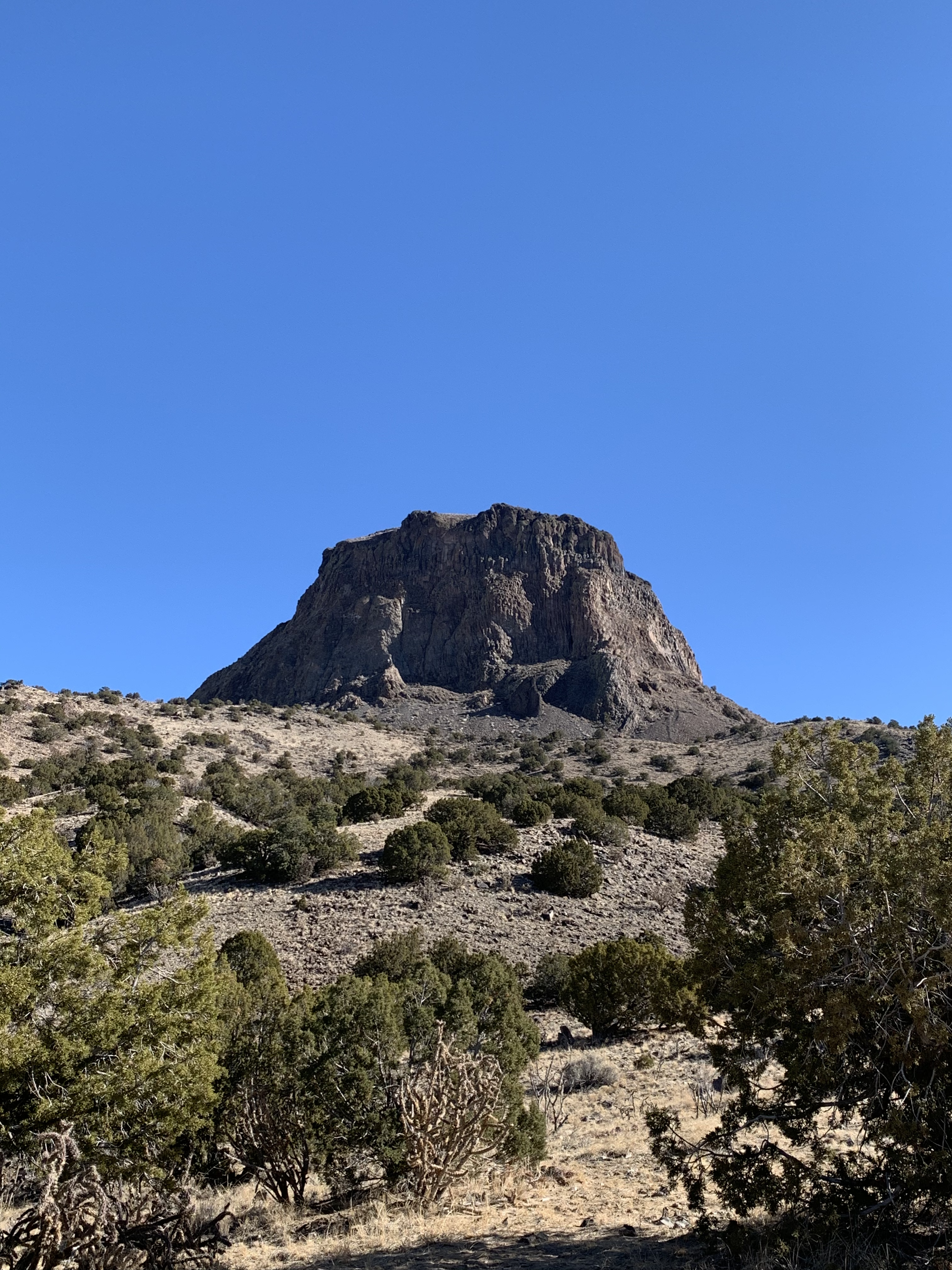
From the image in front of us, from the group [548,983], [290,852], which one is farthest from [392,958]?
[290,852]

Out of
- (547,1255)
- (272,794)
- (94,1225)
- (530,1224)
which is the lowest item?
(530,1224)

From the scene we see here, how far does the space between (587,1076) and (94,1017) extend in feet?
43.0

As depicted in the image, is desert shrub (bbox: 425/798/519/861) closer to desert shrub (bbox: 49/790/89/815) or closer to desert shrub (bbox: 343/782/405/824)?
desert shrub (bbox: 343/782/405/824)

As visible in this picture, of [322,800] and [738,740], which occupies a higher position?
[738,740]

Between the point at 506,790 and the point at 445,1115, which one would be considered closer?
the point at 445,1115

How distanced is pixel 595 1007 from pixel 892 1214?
15360 mm

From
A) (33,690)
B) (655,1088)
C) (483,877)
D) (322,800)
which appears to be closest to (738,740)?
(322,800)

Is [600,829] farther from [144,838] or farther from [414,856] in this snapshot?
[144,838]

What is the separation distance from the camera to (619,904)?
3133cm

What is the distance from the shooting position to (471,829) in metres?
33.7

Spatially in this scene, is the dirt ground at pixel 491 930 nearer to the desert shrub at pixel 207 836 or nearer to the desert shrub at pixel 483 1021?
the desert shrub at pixel 483 1021

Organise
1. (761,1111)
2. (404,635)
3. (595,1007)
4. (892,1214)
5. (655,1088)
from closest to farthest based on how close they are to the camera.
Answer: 1. (892,1214)
2. (761,1111)
3. (655,1088)
4. (595,1007)
5. (404,635)

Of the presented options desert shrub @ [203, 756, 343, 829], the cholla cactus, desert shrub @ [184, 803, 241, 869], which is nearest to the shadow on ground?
the cholla cactus

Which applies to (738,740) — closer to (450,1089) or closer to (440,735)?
(440,735)
